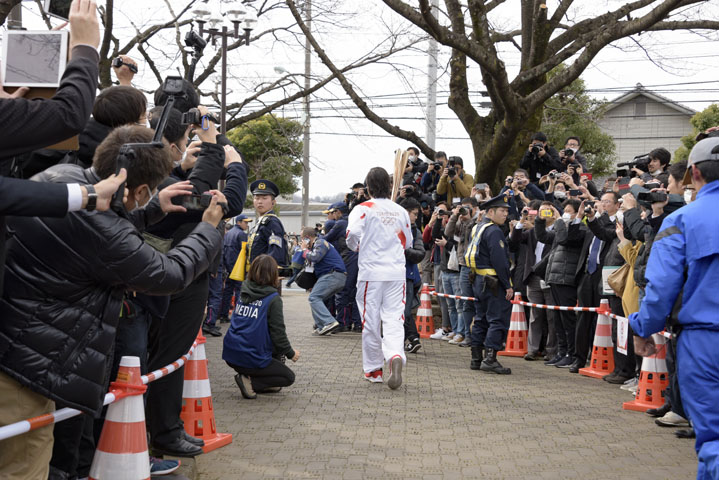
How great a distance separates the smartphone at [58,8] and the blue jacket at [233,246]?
34.5 feet

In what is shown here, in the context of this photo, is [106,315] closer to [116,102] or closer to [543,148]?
[116,102]

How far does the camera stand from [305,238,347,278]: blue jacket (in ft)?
45.1

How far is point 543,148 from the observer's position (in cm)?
1333

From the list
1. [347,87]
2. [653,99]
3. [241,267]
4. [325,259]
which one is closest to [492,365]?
[241,267]

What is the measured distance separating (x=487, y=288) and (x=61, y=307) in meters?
7.33

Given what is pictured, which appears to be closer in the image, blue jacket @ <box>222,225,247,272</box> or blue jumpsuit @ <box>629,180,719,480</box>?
blue jumpsuit @ <box>629,180,719,480</box>

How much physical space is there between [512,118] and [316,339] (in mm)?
5759

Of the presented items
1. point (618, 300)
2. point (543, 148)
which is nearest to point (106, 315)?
point (618, 300)

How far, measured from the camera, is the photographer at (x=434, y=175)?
568 inches

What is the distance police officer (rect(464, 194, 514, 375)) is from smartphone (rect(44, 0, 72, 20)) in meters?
6.85

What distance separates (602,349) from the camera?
30.9 ft

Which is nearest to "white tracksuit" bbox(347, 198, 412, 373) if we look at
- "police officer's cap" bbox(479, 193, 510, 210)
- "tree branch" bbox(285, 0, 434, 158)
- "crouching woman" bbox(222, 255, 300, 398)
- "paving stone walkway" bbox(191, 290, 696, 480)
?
"paving stone walkway" bbox(191, 290, 696, 480)

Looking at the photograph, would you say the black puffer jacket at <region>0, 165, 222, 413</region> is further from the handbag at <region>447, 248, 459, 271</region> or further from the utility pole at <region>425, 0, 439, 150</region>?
the utility pole at <region>425, 0, 439, 150</region>

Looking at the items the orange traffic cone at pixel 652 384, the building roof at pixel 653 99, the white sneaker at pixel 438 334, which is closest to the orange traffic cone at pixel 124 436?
the orange traffic cone at pixel 652 384
